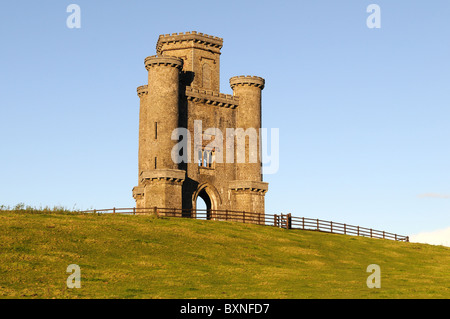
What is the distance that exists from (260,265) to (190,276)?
19.0ft

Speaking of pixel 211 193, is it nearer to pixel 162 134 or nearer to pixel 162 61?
pixel 162 134

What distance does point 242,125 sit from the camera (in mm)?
53969

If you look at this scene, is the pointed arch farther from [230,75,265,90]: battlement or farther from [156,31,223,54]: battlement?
[156,31,223,54]: battlement

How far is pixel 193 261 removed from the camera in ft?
98.7

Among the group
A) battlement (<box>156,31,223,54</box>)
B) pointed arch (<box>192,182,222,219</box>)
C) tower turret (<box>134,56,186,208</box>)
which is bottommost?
pointed arch (<box>192,182,222,219</box>)

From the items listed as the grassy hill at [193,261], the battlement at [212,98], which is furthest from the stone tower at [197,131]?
the grassy hill at [193,261]

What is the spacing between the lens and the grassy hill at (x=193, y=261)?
2278 cm

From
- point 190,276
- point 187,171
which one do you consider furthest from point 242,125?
point 190,276

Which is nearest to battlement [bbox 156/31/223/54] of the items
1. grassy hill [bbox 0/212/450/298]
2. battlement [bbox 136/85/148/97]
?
battlement [bbox 136/85/148/97]

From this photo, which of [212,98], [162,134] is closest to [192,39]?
[212,98]

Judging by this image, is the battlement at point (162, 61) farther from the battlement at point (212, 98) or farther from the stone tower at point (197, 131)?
the battlement at point (212, 98)

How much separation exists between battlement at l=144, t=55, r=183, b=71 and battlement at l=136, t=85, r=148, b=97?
6.43 meters

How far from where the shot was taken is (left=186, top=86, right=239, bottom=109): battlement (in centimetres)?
5262
